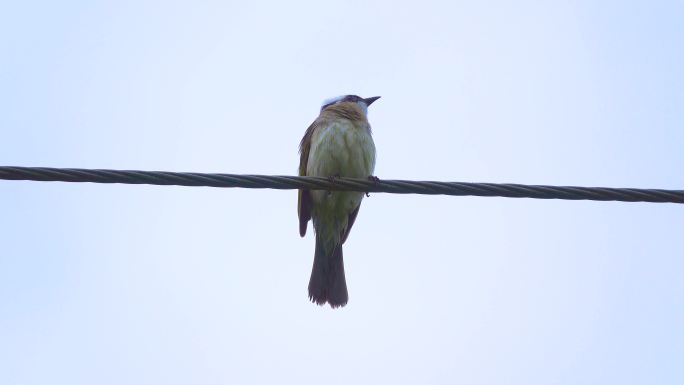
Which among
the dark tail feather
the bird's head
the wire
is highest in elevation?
the bird's head

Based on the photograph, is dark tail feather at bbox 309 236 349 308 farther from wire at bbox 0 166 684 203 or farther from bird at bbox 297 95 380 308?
wire at bbox 0 166 684 203

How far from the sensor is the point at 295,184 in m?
4.27

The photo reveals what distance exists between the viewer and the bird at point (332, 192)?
21.3 ft

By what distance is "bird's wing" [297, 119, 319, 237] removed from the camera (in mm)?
6871

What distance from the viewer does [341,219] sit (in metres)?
6.92

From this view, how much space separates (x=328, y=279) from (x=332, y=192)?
0.78 m

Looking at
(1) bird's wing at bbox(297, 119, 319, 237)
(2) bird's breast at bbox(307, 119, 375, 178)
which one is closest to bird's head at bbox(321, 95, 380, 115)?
(1) bird's wing at bbox(297, 119, 319, 237)

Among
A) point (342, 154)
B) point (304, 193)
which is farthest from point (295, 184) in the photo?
point (304, 193)

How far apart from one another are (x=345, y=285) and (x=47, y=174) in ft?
11.6

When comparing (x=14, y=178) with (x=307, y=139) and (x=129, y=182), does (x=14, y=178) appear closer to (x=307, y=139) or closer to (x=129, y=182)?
(x=129, y=182)

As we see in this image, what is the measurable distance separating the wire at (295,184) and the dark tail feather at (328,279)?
8.89 ft

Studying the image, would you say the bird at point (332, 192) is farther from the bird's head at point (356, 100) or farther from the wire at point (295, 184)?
the wire at point (295, 184)

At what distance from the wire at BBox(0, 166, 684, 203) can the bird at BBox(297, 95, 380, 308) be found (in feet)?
7.09

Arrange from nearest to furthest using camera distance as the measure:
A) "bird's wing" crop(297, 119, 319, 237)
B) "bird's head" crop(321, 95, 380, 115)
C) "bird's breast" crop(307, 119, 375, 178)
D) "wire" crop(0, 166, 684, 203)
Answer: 1. "wire" crop(0, 166, 684, 203)
2. "bird's breast" crop(307, 119, 375, 178)
3. "bird's wing" crop(297, 119, 319, 237)
4. "bird's head" crop(321, 95, 380, 115)
